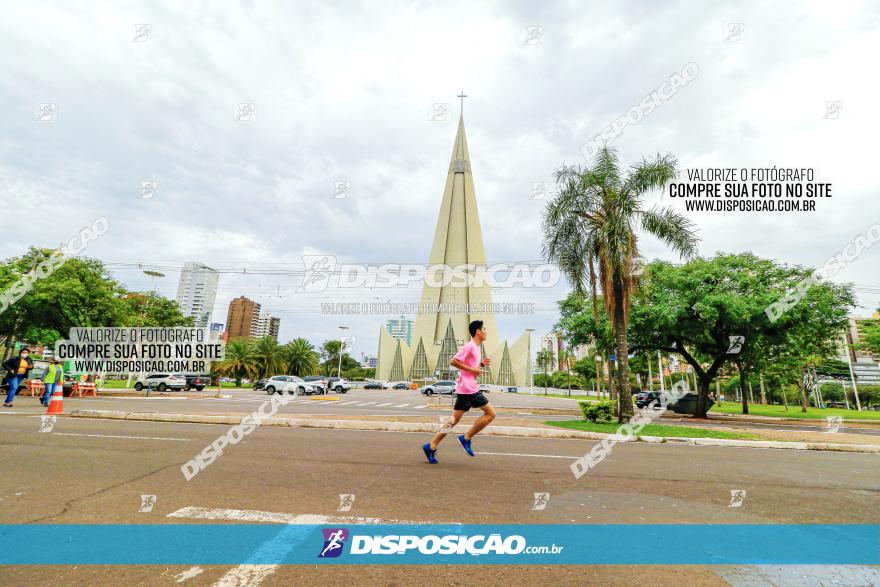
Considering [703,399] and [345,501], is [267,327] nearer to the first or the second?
[703,399]

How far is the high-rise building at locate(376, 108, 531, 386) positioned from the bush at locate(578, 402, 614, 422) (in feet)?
228

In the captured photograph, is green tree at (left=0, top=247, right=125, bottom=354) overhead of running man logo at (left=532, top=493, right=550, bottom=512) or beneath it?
overhead

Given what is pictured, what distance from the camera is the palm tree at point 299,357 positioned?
5634 cm

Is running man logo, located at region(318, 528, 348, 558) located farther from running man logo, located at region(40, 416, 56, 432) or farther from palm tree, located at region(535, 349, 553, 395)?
palm tree, located at region(535, 349, 553, 395)

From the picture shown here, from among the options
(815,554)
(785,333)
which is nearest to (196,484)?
(815,554)

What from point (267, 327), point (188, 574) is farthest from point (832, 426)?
point (267, 327)

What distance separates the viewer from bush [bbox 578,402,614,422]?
38.4 ft

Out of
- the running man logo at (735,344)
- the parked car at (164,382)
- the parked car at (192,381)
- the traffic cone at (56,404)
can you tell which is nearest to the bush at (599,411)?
the running man logo at (735,344)

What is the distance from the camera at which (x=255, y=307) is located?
99750 millimetres

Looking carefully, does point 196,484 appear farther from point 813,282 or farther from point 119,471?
point 813,282

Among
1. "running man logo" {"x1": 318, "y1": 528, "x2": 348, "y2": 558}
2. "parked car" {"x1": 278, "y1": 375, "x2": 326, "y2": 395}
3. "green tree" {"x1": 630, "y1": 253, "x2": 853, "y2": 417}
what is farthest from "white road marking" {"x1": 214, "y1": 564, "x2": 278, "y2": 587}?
"parked car" {"x1": 278, "y1": 375, "x2": 326, "y2": 395}

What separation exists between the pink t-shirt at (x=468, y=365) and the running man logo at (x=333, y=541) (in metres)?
2.64

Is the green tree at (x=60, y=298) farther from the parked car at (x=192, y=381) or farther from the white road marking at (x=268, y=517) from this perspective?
the white road marking at (x=268, y=517)

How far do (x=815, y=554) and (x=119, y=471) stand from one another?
675cm
